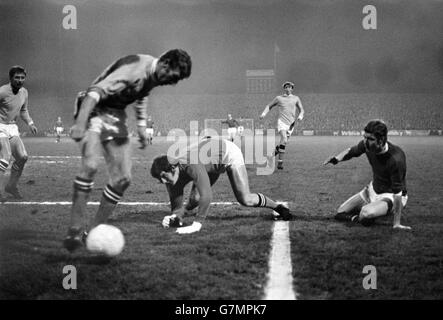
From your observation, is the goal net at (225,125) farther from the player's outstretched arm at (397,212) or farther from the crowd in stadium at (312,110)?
the player's outstretched arm at (397,212)

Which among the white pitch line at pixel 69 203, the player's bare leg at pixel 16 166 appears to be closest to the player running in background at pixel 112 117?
the white pitch line at pixel 69 203

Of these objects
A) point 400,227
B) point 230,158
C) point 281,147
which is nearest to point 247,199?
point 230,158

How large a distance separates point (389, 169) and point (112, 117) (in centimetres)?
343

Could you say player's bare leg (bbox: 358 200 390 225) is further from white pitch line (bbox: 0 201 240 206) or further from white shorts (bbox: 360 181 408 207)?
white pitch line (bbox: 0 201 240 206)

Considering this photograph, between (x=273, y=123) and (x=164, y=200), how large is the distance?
45931mm

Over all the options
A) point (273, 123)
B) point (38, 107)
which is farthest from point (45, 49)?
point (273, 123)

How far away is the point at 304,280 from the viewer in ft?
12.0

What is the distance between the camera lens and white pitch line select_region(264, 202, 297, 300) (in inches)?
133

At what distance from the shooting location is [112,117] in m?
4.77

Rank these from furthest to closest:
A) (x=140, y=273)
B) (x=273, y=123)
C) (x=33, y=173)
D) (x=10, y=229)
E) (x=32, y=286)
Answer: (x=273, y=123)
(x=33, y=173)
(x=10, y=229)
(x=140, y=273)
(x=32, y=286)

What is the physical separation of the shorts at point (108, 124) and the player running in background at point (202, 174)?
580 millimetres

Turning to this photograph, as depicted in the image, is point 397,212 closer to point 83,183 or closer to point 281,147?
point 83,183

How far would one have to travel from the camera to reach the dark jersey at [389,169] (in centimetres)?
547
